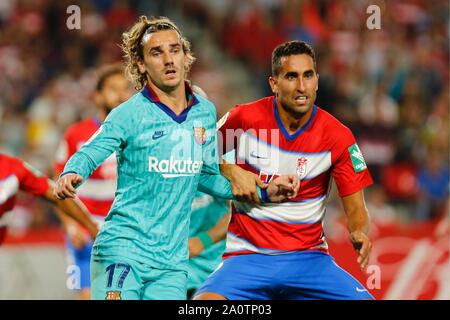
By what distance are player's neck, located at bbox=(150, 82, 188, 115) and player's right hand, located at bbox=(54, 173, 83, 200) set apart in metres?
0.80

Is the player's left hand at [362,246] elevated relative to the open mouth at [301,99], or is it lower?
lower

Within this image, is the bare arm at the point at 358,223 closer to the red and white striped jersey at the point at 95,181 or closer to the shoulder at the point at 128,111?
the shoulder at the point at 128,111

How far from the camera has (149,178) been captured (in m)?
5.32

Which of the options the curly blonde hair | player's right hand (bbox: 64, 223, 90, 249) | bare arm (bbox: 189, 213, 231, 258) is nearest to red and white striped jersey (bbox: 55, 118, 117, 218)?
player's right hand (bbox: 64, 223, 90, 249)

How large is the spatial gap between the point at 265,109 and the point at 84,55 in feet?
24.2

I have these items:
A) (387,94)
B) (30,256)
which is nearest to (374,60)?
(387,94)

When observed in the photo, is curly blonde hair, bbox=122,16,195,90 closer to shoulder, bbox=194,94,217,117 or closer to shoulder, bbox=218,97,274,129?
shoulder, bbox=194,94,217,117

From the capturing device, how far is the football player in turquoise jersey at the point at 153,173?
522 cm

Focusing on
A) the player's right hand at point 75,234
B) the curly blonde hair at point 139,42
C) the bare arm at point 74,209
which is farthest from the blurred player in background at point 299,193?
the player's right hand at point 75,234

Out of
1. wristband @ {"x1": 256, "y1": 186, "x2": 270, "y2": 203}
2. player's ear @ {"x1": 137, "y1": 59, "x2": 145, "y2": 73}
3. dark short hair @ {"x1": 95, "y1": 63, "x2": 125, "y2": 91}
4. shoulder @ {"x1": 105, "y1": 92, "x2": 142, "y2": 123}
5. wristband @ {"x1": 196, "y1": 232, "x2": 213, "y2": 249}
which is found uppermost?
dark short hair @ {"x1": 95, "y1": 63, "x2": 125, "y2": 91}

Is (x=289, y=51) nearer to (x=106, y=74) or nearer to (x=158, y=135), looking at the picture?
(x=158, y=135)

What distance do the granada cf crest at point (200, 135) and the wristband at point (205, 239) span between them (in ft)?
4.22

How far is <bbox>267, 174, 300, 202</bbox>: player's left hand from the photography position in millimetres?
5508
